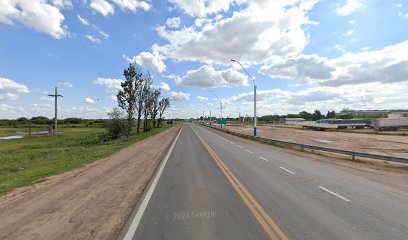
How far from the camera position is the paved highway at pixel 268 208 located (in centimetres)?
589

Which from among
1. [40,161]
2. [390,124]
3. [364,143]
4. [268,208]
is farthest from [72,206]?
[390,124]

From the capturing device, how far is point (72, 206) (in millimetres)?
7965

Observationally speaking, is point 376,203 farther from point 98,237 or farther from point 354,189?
point 98,237

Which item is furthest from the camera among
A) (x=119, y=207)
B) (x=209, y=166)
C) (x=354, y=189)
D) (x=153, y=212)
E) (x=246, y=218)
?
(x=209, y=166)

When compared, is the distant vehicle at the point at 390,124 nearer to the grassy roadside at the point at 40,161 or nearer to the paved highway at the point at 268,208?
the grassy roadside at the point at 40,161

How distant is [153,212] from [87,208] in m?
1.77

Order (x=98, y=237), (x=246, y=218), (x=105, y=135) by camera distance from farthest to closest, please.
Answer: (x=105, y=135) < (x=246, y=218) < (x=98, y=237)

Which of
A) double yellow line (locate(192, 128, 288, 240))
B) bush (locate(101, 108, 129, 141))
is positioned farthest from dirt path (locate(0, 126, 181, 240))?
bush (locate(101, 108, 129, 141))

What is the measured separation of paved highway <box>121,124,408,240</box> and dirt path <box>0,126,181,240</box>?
0.53 m

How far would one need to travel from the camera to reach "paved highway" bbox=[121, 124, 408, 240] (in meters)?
5.89

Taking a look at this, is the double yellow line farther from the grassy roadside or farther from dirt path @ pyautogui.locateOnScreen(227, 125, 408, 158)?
dirt path @ pyautogui.locateOnScreen(227, 125, 408, 158)

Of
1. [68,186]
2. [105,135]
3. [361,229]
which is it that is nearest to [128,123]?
[105,135]

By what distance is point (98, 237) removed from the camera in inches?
226

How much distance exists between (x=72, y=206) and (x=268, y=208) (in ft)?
16.2
